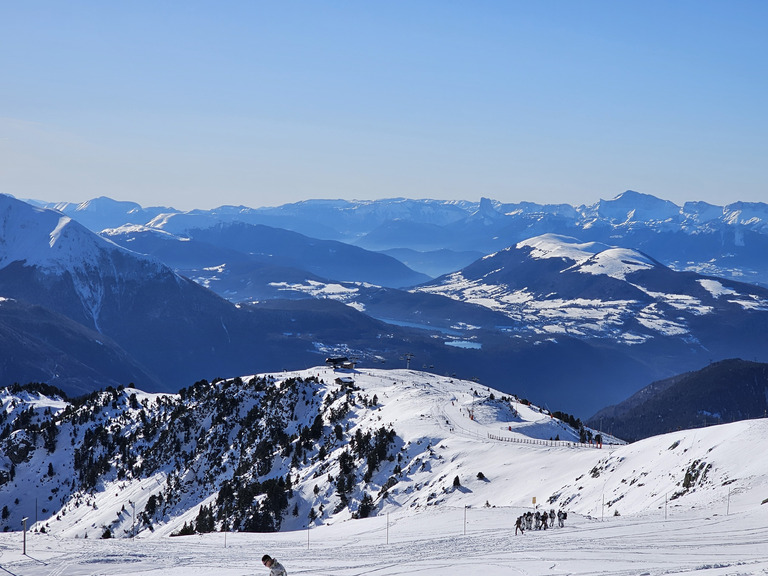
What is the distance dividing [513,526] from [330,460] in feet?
226

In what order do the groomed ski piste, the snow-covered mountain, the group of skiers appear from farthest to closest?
the snow-covered mountain < the group of skiers < the groomed ski piste

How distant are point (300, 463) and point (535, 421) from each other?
37770mm

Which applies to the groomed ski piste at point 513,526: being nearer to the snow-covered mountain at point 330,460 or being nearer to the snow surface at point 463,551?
the snow surface at point 463,551

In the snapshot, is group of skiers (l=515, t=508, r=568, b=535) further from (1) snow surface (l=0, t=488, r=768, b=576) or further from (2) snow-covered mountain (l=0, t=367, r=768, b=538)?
(2) snow-covered mountain (l=0, t=367, r=768, b=538)

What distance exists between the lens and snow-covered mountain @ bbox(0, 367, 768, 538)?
73000 mm

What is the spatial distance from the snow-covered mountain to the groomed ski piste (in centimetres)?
42

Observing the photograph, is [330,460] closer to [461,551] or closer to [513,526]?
[513,526]

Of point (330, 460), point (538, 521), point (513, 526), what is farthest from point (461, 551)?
point (330, 460)

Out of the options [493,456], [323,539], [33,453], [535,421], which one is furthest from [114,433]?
[323,539]

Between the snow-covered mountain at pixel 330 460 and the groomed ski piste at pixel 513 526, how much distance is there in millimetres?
421

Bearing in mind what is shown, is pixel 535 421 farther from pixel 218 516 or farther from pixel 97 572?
pixel 97 572

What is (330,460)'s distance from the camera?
12100cm

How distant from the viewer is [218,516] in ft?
387

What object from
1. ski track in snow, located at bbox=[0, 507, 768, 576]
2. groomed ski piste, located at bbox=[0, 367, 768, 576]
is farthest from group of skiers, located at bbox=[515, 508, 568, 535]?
groomed ski piste, located at bbox=[0, 367, 768, 576]
